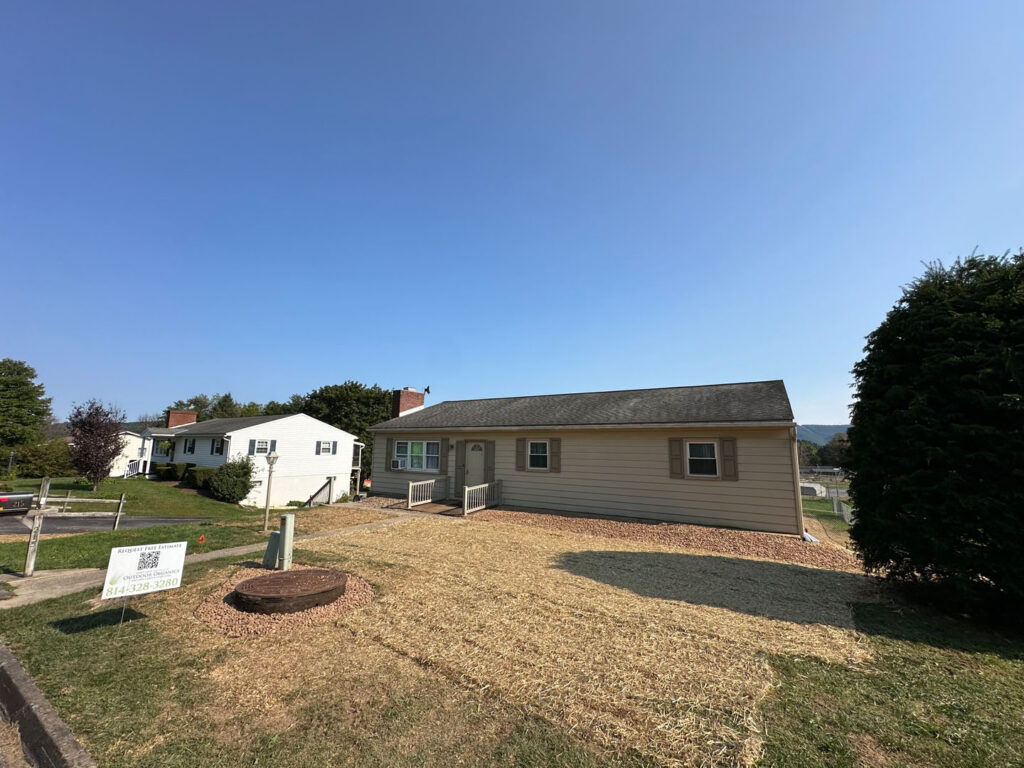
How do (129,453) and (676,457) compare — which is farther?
(129,453)

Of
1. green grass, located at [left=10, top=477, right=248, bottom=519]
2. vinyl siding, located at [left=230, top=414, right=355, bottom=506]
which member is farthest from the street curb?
vinyl siding, located at [left=230, top=414, right=355, bottom=506]

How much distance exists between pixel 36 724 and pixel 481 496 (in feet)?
38.7

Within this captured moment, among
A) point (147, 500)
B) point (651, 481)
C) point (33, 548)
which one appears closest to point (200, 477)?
point (147, 500)

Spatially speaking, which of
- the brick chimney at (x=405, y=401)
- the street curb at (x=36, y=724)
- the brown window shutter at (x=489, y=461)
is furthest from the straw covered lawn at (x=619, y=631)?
the brick chimney at (x=405, y=401)

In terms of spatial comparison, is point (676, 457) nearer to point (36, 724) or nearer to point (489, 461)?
point (489, 461)

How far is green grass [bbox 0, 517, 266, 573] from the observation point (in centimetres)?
784

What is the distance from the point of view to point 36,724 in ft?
10.6

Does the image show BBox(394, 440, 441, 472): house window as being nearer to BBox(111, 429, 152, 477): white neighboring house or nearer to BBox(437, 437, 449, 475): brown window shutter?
BBox(437, 437, 449, 475): brown window shutter

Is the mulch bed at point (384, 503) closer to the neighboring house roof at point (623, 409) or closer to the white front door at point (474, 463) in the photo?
the white front door at point (474, 463)

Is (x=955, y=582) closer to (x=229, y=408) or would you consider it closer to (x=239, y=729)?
(x=239, y=729)

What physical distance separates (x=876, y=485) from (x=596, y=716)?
5.98 meters

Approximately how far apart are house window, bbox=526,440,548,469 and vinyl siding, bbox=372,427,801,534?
25 centimetres

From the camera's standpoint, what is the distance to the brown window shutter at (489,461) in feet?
51.9

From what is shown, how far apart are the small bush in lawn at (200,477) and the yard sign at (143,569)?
22398mm
